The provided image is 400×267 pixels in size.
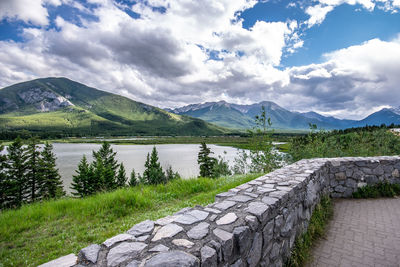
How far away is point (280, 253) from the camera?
274 centimetres

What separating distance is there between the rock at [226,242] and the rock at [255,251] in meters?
0.45

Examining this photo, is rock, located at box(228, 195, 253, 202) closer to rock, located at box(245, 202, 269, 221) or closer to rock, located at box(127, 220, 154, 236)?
rock, located at box(245, 202, 269, 221)

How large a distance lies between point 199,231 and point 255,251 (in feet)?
2.55

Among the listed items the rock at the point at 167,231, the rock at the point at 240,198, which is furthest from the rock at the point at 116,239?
the rock at the point at 240,198

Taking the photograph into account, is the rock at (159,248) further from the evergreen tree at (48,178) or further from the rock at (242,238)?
the evergreen tree at (48,178)

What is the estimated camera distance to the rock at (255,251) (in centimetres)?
208

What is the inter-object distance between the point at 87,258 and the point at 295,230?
3233 mm

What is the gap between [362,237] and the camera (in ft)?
12.0

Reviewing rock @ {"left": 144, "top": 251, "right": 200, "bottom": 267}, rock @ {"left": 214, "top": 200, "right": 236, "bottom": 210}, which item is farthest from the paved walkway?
rock @ {"left": 144, "top": 251, "right": 200, "bottom": 267}

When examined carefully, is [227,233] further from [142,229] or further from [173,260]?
[142,229]

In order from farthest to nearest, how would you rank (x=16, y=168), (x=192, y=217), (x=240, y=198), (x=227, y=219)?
(x=16, y=168), (x=240, y=198), (x=192, y=217), (x=227, y=219)

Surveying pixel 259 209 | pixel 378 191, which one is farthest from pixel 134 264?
pixel 378 191

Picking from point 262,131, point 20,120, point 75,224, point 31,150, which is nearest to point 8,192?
point 31,150

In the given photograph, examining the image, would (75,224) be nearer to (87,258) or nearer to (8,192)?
(87,258)
